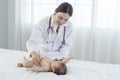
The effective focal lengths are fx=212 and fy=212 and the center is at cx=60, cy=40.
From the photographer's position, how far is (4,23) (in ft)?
10.9

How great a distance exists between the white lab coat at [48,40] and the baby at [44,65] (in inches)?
6.1

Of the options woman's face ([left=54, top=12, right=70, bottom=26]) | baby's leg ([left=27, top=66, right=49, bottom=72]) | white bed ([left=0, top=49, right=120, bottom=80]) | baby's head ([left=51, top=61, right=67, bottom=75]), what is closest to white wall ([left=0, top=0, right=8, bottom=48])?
white bed ([left=0, top=49, right=120, bottom=80])

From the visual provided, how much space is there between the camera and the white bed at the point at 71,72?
155 centimetres

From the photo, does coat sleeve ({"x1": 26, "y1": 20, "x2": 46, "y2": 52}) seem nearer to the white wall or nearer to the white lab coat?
the white lab coat

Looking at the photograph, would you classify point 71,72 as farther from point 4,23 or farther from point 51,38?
point 4,23

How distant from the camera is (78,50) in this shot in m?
3.07

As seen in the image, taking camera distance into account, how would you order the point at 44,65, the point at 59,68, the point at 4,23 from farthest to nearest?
1. the point at 4,23
2. the point at 44,65
3. the point at 59,68

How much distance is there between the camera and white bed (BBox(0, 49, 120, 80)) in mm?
1553

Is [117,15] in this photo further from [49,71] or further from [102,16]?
[49,71]

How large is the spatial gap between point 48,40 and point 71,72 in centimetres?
46

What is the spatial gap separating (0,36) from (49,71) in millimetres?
1872

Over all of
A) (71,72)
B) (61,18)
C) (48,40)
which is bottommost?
(71,72)

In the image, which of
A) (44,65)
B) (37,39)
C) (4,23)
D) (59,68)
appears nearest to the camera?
(59,68)

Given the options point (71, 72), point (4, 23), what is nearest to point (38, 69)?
point (71, 72)
